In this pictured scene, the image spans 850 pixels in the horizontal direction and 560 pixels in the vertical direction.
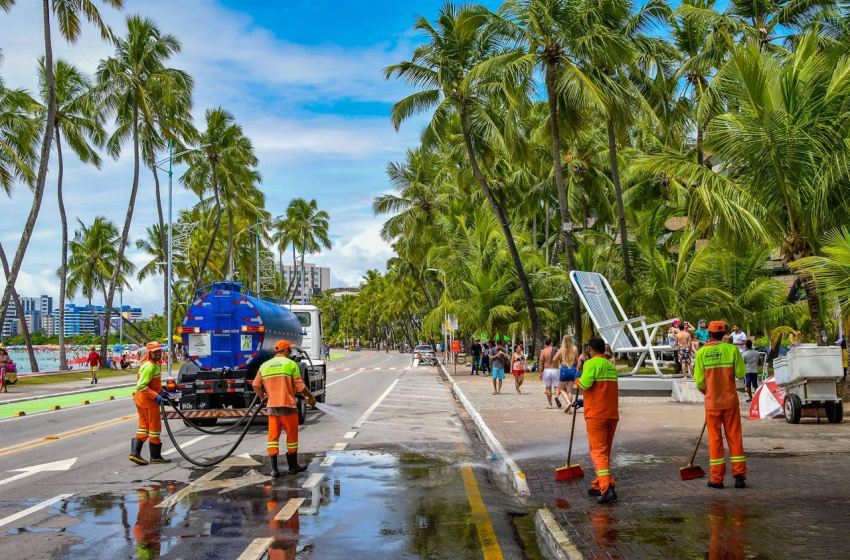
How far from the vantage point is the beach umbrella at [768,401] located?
15.5 meters

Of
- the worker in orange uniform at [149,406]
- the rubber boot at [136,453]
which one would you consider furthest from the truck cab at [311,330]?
the rubber boot at [136,453]

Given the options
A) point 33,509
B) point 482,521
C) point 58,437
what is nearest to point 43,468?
point 33,509

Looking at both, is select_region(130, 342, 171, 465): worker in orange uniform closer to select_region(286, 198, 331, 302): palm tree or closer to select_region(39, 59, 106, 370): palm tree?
select_region(39, 59, 106, 370): palm tree

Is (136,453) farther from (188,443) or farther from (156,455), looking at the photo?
(188,443)

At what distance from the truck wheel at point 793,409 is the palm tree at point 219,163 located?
43672 mm

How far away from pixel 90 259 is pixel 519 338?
121 feet

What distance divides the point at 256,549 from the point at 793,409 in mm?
11173

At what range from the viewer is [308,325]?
23.0 metres

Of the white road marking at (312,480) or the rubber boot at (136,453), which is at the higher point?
the rubber boot at (136,453)

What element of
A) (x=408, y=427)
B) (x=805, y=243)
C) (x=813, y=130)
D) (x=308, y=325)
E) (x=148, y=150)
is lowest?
(x=408, y=427)

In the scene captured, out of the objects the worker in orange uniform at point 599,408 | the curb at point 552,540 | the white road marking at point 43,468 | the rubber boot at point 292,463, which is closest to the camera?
the curb at point 552,540

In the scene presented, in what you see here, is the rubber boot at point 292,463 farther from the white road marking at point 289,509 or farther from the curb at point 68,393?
the curb at point 68,393

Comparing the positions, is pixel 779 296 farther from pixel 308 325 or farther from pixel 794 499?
pixel 794 499

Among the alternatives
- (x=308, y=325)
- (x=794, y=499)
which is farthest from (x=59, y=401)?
(x=794, y=499)
